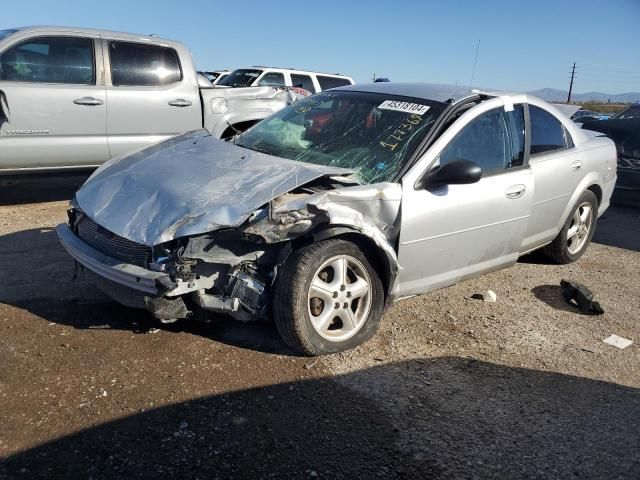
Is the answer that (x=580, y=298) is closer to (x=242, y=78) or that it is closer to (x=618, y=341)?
(x=618, y=341)

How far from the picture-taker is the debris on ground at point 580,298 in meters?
4.54

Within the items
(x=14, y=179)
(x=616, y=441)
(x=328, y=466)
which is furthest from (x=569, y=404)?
(x=14, y=179)

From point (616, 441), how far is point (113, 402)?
2580mm

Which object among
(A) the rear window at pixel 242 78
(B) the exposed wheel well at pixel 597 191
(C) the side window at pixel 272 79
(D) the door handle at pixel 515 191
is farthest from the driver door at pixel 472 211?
(A) the rear window at pixel 242 78

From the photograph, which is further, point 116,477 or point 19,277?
point 19,277

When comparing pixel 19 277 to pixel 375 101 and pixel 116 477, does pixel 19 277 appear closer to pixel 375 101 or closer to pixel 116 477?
pixel 116 477

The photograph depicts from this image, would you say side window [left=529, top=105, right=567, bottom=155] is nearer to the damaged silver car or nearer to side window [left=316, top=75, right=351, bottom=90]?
the damaged silver car

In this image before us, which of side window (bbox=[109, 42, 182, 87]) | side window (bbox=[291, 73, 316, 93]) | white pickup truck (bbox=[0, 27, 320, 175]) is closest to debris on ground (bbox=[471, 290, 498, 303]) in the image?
white pickup truck (bbox=[0, 27, 320, 175])

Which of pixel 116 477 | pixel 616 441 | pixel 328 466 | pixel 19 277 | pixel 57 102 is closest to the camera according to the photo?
pixel 116 477

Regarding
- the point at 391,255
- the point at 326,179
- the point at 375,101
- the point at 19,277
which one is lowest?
the point at 19,277

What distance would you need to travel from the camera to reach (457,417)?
297 cm

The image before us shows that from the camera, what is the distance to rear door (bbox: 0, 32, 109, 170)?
617cm

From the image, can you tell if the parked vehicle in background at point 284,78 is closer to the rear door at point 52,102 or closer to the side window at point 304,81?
the side window at point 304,81

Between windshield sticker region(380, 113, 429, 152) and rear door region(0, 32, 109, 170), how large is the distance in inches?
164
